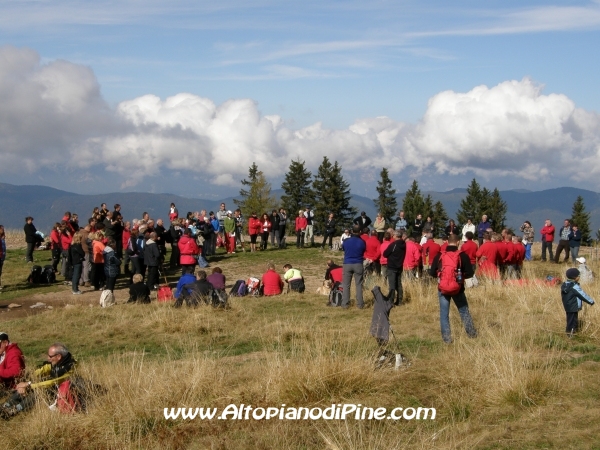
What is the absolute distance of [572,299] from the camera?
9.58m

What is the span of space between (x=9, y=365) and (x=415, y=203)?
77.7m

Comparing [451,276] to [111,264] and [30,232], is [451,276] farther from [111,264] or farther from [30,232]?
[30,232]

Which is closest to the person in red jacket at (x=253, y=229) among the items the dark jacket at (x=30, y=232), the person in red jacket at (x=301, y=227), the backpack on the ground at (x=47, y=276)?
the person in red jacket at (x=301, y=227)

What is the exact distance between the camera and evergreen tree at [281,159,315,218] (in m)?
85.2

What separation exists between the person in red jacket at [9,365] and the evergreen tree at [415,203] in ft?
249

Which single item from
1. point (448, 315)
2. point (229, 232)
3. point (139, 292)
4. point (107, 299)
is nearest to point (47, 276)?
point (107, 299)

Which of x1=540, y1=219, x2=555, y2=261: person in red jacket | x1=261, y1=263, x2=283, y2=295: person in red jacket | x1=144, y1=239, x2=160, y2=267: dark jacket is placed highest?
x1=540, y1=219, x2=555, y2=261: person in red jacket

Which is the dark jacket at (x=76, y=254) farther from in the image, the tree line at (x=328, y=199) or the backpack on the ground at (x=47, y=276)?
the tree line at (x=328, y=199)

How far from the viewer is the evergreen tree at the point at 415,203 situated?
82.7 metres

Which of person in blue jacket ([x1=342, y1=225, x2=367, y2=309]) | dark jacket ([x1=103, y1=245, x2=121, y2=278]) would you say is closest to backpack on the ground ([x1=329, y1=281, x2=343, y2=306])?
person in blue jacket ([x1=342, y1=225, x2=367, y2=309])

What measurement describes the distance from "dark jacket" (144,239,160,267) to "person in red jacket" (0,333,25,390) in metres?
7.69

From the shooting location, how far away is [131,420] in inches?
257

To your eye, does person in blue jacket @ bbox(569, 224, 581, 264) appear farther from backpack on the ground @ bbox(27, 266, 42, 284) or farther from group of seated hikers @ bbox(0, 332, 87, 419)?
group of seated hikers @ bbox(0, 332, 87, 419)

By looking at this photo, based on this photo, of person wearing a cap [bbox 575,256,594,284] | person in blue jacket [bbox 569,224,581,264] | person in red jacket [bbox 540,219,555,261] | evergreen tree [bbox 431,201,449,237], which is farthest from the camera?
evergreen tree [bbox 431,201,449,237]
